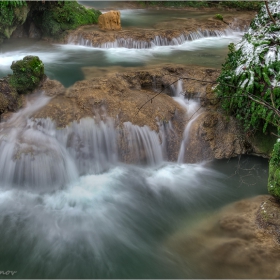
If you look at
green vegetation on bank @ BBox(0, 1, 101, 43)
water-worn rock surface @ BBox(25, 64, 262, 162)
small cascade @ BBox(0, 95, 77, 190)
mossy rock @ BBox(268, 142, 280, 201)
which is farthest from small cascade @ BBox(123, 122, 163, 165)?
green vegetation on bank @ BBox(0, 1, 101, 43)

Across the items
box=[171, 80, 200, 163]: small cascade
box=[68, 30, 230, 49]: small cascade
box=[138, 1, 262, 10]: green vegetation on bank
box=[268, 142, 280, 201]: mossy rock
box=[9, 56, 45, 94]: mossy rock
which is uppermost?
box=[138, 1, 262, 10]: green vegetation on bank

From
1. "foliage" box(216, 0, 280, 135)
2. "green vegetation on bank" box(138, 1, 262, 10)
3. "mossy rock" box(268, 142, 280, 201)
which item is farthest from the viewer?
"green vegetation on bank" box(138, 1, 262, 10)

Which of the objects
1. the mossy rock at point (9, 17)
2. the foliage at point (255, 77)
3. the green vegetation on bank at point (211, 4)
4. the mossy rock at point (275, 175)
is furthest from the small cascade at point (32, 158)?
the green vegetation on bank at point (211, 4)

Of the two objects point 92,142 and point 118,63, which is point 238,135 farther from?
point 118,63

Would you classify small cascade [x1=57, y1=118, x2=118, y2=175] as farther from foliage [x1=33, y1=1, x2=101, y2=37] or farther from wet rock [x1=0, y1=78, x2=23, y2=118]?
foliage [x1=33, y1=1, x2=101, y2=37]

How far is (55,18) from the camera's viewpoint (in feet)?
40.5

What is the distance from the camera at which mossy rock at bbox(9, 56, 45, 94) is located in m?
7.18

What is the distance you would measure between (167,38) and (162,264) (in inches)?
359

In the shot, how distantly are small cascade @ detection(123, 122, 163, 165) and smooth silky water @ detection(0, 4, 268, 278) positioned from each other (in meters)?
0.02

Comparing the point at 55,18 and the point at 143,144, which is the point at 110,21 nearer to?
the point at 55,18

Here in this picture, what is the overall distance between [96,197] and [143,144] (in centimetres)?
157

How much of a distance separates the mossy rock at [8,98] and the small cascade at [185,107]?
3.64 m

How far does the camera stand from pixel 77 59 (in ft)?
33.5

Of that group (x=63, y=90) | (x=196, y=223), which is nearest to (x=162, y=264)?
(x=196, y=223)
